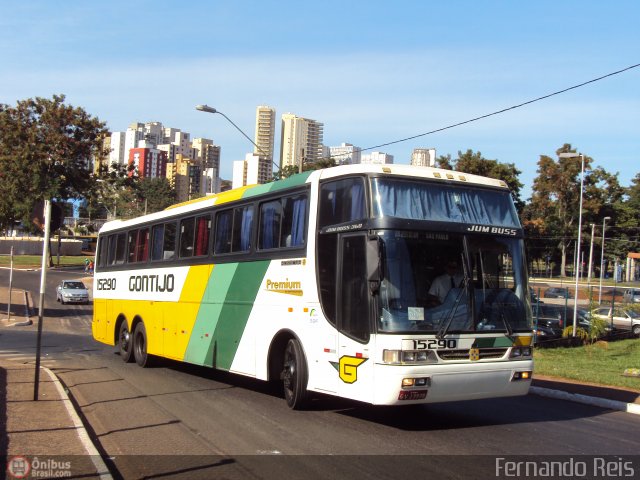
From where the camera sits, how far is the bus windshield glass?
8188 mm

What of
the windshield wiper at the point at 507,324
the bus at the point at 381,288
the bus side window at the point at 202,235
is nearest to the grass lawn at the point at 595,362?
the windshield wiper at the point at 507,324

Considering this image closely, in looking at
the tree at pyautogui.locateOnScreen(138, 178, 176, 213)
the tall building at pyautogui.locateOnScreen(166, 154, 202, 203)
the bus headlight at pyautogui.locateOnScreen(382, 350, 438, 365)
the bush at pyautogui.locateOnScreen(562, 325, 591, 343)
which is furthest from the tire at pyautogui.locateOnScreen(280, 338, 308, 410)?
the tall building at pyautogui.locateOnScreen(166, 154, 202, 203)

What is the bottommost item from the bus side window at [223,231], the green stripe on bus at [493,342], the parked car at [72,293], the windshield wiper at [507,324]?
the parked car at [72,293]

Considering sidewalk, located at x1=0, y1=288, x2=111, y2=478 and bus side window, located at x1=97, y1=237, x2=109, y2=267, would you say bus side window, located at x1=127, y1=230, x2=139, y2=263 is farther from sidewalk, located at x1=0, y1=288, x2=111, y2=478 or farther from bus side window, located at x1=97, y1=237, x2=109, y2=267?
sidewalk, located at x1=0, y1=288, x2=111, y2=478

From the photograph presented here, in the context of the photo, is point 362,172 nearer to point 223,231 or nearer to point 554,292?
point 223,231

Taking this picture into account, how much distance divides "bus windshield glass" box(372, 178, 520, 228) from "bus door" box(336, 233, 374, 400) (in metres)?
0.57

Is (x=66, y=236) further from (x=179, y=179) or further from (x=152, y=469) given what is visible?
(x=152, y=469)

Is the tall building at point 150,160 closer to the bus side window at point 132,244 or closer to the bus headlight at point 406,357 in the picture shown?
the bus side window at point 132,244

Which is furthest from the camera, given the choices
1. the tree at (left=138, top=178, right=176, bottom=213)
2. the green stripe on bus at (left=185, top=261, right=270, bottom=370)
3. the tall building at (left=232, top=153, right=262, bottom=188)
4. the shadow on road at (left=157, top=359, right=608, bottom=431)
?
the tree at (left=138, top=178, right=176, bottom=213)

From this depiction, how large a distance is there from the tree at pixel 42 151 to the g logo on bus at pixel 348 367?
57.2m

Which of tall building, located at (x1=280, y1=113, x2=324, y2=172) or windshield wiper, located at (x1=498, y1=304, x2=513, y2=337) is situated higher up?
tall building, located at (x1=280, y1=113, x2=324, y2=172)

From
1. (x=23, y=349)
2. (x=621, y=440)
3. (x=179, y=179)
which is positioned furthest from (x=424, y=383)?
(x=179, y=179)

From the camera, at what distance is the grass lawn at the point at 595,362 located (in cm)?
1465

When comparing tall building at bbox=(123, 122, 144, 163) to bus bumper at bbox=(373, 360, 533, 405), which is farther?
tall building at bbox=(123, 122, 144, 163)
